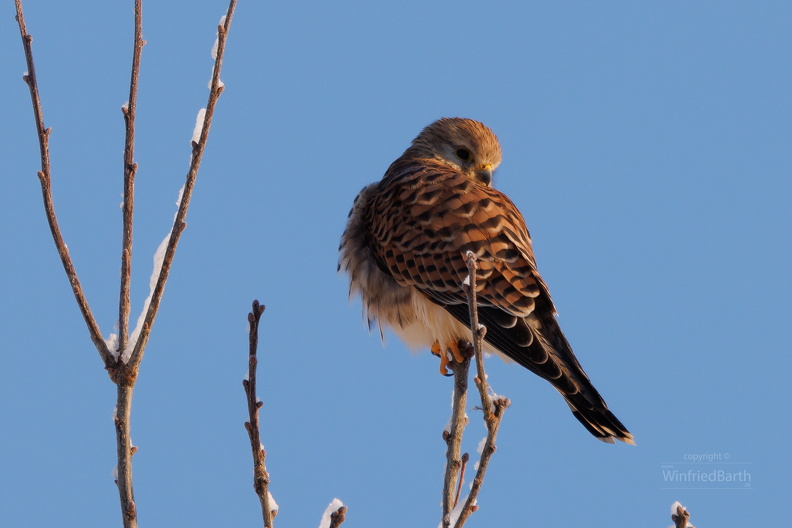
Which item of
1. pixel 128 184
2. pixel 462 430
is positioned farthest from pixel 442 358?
pixel 128 184

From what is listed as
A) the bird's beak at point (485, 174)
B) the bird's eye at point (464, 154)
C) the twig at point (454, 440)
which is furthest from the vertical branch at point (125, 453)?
the bird's eye at point (464, 154)

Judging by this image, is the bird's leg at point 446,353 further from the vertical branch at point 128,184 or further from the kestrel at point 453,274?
the vertical branch at point 128,184

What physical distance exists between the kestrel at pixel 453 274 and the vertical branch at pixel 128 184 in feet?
4.87

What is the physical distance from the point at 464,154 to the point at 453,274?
1398 millimetres

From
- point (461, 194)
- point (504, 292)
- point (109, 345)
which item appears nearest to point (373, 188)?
point (461, 194)

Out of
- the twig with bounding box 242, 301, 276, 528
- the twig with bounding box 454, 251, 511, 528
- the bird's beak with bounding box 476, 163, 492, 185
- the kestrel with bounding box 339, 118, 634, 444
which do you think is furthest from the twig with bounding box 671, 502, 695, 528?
the bird's beak with bounding box 476, 163, 492, 185

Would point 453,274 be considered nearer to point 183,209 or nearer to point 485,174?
point 485,174

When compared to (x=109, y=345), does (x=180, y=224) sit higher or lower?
higher

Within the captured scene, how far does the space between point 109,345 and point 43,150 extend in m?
0.41

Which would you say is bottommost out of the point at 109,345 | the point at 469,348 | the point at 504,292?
the point at 109,345

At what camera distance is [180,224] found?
1856 millimetres

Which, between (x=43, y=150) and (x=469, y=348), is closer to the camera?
(x=43, y=150)

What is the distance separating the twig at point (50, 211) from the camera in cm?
184

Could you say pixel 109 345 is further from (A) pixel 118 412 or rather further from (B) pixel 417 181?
(B) pixel 417 181
